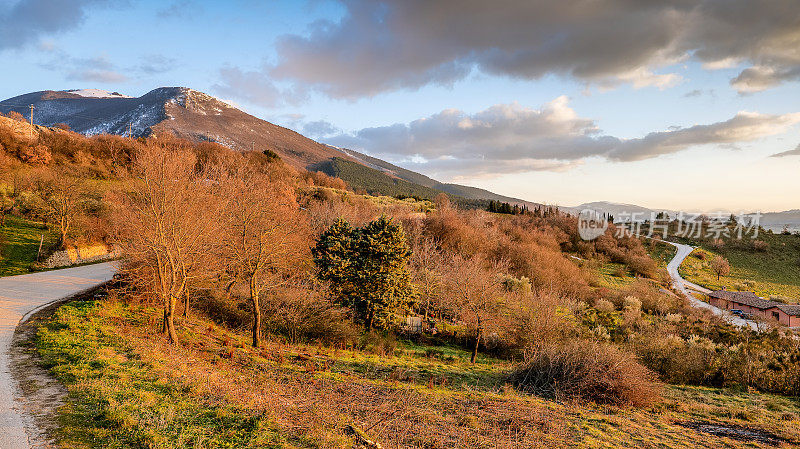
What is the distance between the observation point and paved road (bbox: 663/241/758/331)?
4175 centimetres

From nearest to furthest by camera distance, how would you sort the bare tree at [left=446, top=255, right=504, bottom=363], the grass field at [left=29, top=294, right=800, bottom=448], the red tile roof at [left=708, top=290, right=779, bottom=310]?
1. the grass field at [left=29, top=294, right=800, bottom=448]
2. the bare tree at [left=446, top=255, right=504, bottom=363]
3. the red tile roof at [left=708, top=290, right=779, bottom=310]

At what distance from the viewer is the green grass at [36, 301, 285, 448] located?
6.67 meters

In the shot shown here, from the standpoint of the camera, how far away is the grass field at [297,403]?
734cm

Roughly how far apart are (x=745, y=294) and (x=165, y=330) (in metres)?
70.1

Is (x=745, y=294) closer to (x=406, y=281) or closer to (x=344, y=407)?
(x=406, y=281)

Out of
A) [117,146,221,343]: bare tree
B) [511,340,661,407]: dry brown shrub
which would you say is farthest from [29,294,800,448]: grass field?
[117,146,221,343]: bare tree

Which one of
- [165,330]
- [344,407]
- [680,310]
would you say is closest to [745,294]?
[680,310]

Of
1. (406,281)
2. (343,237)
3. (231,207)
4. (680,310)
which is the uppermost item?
(231,207)

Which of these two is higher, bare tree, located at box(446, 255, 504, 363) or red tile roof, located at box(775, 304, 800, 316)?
bare tree, located at box(446, 255, 504, 363)

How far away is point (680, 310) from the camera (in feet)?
131

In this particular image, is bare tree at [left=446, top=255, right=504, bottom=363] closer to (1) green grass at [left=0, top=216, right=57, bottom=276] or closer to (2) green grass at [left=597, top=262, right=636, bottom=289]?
(1) green grass at [left=0, top=216, right=57, bottom=276]

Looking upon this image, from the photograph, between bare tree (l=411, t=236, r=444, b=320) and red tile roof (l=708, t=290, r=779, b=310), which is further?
red tile roof (l=708, t=290, r=779, b=310)

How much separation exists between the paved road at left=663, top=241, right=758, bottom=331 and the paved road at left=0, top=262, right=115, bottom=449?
53303 millimetres

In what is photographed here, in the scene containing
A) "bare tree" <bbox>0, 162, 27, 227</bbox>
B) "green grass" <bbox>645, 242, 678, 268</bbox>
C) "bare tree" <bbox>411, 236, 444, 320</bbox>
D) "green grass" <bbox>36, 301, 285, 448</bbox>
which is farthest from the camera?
"green grass" <bbox>645, 242, 678, 268</bbox>
